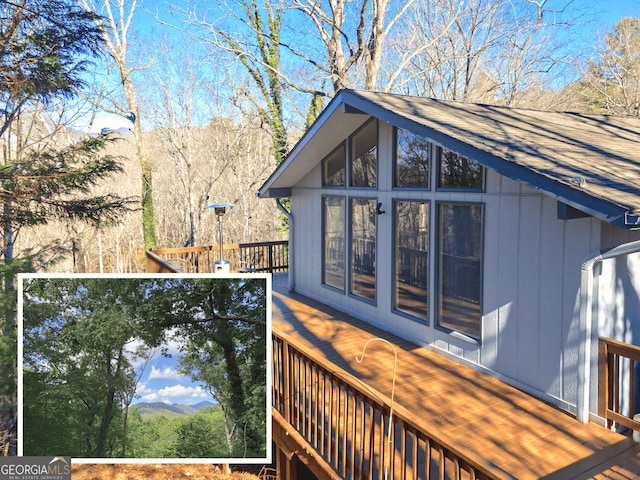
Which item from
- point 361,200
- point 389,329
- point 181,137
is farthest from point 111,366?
point 181,137

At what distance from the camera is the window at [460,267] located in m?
5.43

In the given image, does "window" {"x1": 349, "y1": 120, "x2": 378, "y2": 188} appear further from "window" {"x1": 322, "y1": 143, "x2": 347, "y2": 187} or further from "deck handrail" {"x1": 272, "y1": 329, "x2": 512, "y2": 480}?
"deck handrail" {"x1": 272, "y1": 329, "x2": 512, "y2": 480}

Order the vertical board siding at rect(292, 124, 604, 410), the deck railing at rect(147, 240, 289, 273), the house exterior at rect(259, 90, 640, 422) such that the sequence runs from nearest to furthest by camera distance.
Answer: the house exterior at rect(259, 90, 640, 422) → the vertical board siding at rect(292, 124, 604, 410) → the deck railing at rect(147, 240, 289, 273)

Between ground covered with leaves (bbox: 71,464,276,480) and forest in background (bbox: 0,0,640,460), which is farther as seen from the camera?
forest in background (bbox: 0,0,640,460)

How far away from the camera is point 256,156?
22.4 meters

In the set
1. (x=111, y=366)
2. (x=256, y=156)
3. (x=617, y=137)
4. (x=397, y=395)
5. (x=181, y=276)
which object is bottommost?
(x=397, y=395)

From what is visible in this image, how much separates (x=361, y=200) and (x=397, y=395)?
11.0ft

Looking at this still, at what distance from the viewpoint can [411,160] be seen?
6.45 metres

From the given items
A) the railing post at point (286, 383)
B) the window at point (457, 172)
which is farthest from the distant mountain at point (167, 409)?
the window at point (457, 172)

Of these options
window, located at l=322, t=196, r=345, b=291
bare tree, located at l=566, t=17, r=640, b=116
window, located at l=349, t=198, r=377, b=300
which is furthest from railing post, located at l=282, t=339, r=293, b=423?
bare tree, located at l=566, t=17, r=640, b=116

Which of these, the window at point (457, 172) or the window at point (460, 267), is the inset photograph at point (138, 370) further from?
the window at point (457, 172)

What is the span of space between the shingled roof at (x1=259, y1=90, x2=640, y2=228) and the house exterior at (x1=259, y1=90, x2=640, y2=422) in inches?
0.7

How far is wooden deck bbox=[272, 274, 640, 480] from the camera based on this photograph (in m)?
3.65

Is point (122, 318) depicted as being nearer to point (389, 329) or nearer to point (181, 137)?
point (389, 329)
